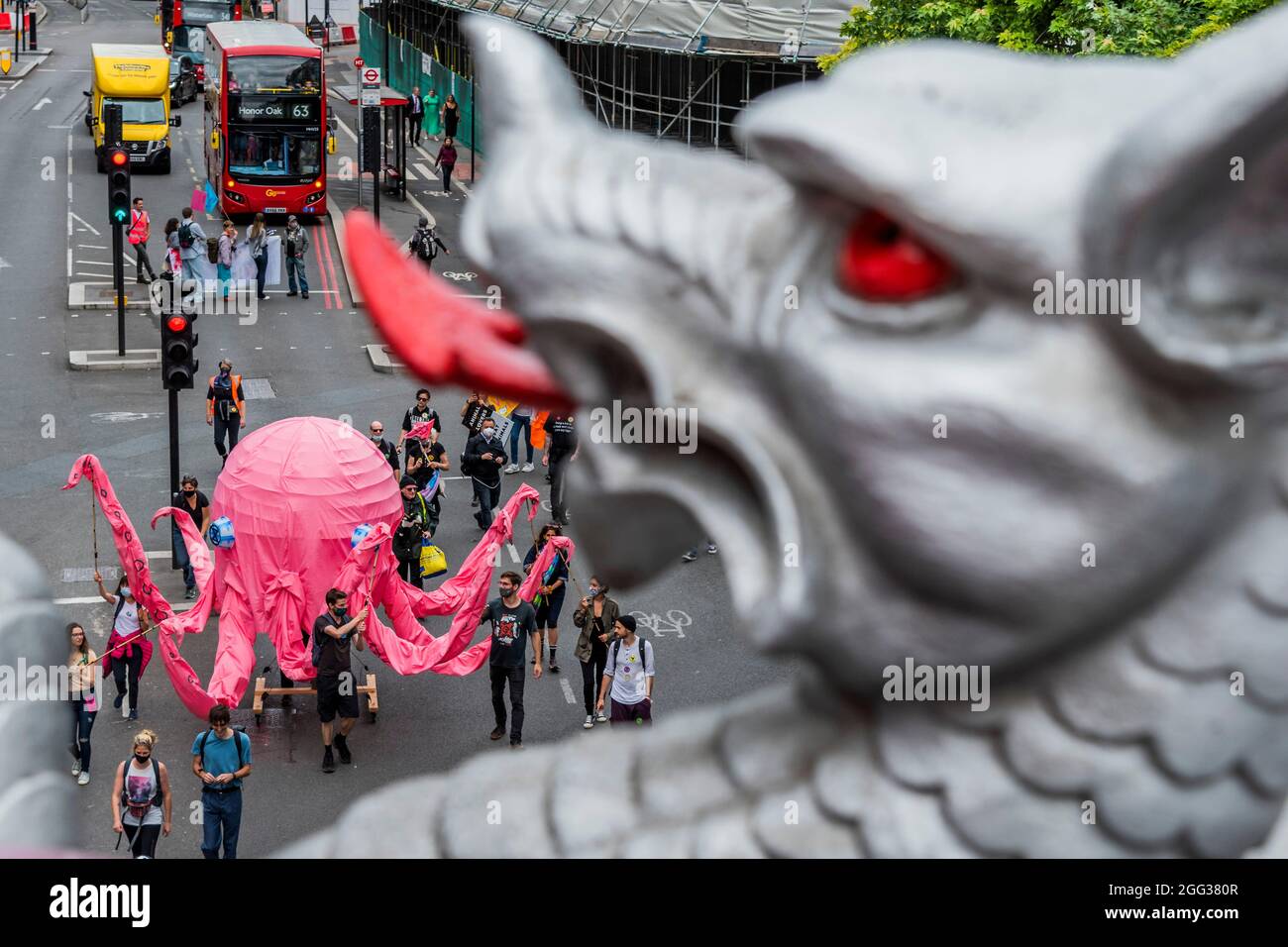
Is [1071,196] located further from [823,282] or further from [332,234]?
[332,234]

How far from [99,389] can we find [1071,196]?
29.5 metres

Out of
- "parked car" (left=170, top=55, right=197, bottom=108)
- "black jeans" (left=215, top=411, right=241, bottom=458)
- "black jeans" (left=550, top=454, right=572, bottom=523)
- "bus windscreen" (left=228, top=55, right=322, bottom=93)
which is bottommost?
"black jeans" (left=550, top=454, right=572, bottom=523)

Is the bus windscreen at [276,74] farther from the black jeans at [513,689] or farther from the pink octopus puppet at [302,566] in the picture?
the black jeans at [513,689]

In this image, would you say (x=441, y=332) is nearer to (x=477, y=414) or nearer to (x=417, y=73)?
(x=477, y=414)

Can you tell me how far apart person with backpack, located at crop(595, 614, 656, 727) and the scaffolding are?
2146 cm

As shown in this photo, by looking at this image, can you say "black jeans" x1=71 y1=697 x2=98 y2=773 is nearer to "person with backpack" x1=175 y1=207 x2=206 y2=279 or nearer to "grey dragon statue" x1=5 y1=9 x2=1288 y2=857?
"grey dragon statue" x1=5 y1=9 x2=1288 y2=857

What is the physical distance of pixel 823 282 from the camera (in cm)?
280

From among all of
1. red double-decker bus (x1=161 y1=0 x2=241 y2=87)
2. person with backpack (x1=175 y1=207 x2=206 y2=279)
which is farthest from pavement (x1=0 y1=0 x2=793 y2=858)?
red double-decker bus (x1=161 y1=0 x2=241 y2=87)

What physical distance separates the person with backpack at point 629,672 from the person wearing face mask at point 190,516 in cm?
563

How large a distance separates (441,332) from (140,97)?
173 feet

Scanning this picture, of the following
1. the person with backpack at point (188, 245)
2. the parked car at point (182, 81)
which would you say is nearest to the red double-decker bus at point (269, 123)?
the person with backpack at point (188, 245)

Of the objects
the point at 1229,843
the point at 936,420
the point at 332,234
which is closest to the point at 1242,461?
the point at 936,420

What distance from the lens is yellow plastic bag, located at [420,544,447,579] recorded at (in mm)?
21281

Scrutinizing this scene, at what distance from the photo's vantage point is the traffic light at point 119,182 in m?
28.1
